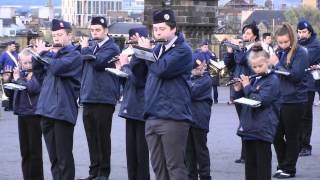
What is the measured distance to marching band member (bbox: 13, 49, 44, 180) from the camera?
1227cm

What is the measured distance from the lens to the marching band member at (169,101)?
1038 cm

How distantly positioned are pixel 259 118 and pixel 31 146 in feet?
9.74

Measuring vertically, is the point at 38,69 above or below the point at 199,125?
above

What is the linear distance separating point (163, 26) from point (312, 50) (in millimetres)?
4933

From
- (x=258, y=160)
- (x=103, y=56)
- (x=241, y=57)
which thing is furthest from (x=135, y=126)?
(x=241, y=57)

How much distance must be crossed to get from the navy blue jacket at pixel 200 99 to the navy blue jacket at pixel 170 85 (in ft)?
6.83

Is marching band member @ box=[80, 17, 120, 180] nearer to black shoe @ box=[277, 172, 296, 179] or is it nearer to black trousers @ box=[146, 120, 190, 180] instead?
black shoe @ box=[277, 172, 296, 179]

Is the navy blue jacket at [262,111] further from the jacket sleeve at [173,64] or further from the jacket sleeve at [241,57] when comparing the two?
the jacket sleeve at [241,57]

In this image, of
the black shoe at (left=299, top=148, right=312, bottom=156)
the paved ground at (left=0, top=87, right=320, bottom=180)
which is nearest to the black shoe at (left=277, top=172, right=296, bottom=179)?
the paved ground at (left=0, top=87, right=320, bottom=180)

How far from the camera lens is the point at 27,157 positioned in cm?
1252

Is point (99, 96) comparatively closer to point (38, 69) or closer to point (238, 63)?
point (38, 69)

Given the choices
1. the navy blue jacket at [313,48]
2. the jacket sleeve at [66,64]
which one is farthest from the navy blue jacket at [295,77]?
the jacket sleeve at [66,64]

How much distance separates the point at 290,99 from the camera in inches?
533

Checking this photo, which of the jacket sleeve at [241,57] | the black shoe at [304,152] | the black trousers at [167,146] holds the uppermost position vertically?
the jacket sleeve at [241,57]
